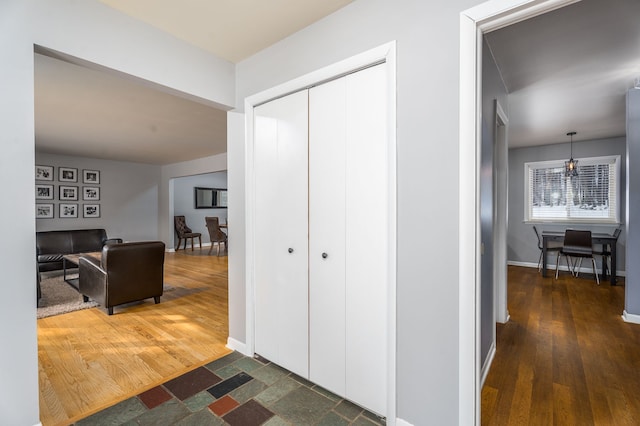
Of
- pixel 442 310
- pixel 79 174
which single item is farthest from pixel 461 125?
pixel 79 174

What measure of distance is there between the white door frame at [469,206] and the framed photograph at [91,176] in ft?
27.7

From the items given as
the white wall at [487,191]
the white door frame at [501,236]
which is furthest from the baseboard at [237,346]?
the white door frame at [501,236]

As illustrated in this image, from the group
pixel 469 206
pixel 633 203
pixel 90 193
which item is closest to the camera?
pixel 469 206

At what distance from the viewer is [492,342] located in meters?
2.57

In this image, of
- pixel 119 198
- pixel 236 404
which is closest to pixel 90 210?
pixel 119 198

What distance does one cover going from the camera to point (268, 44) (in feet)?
7.34

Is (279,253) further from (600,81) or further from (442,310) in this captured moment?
(600,81)

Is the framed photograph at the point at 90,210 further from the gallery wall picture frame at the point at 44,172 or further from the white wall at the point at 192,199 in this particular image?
the white wall at the point at 192,199

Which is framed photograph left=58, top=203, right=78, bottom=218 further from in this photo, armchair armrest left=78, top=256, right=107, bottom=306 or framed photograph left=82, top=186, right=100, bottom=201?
armchair armrest left=78, top=256, right=107, bottom=306

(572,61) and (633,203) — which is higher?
(572,61)

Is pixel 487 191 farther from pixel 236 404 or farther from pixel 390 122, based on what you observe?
pixel 236 404

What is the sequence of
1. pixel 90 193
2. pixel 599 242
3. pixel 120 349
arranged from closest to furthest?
pixel 120 349
pixel 599 242
pixel 90 193

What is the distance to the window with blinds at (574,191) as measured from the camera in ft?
17.6

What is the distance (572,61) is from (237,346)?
3.72 meters
